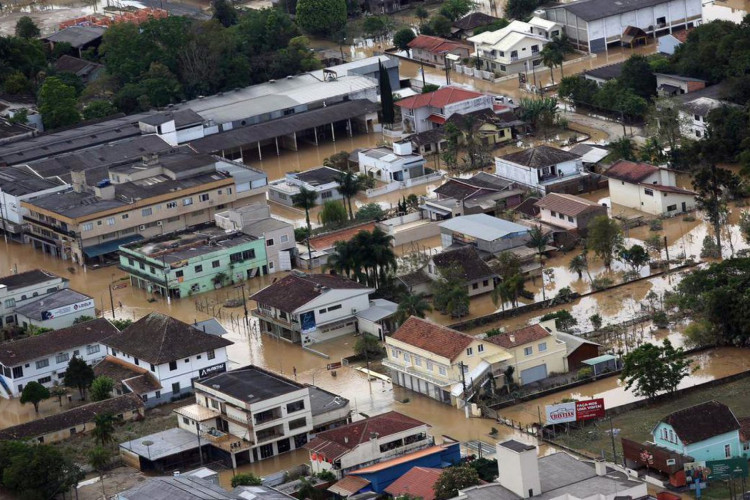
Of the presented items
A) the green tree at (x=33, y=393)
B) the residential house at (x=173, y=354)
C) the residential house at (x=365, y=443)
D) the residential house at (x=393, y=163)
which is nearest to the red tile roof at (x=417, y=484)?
the residential house at (x=365, y=443)

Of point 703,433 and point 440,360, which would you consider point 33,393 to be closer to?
point 440,360

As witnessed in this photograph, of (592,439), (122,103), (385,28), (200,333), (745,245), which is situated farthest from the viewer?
(385,28)

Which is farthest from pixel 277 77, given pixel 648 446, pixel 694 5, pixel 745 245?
pixel 648 446

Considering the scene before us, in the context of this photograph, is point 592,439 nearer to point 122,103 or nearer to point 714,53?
point 714,53

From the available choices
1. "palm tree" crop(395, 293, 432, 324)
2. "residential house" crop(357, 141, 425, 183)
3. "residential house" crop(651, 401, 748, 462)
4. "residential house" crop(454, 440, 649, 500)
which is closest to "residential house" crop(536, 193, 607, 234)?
"residential house" crop(357, 141, 425, 183)

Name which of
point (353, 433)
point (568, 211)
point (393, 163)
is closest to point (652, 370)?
point (353, 433)

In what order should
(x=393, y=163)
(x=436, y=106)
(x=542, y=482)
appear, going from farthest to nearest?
(x=436, y=106) < (x=393, y=163) < (x=542, y=482)
